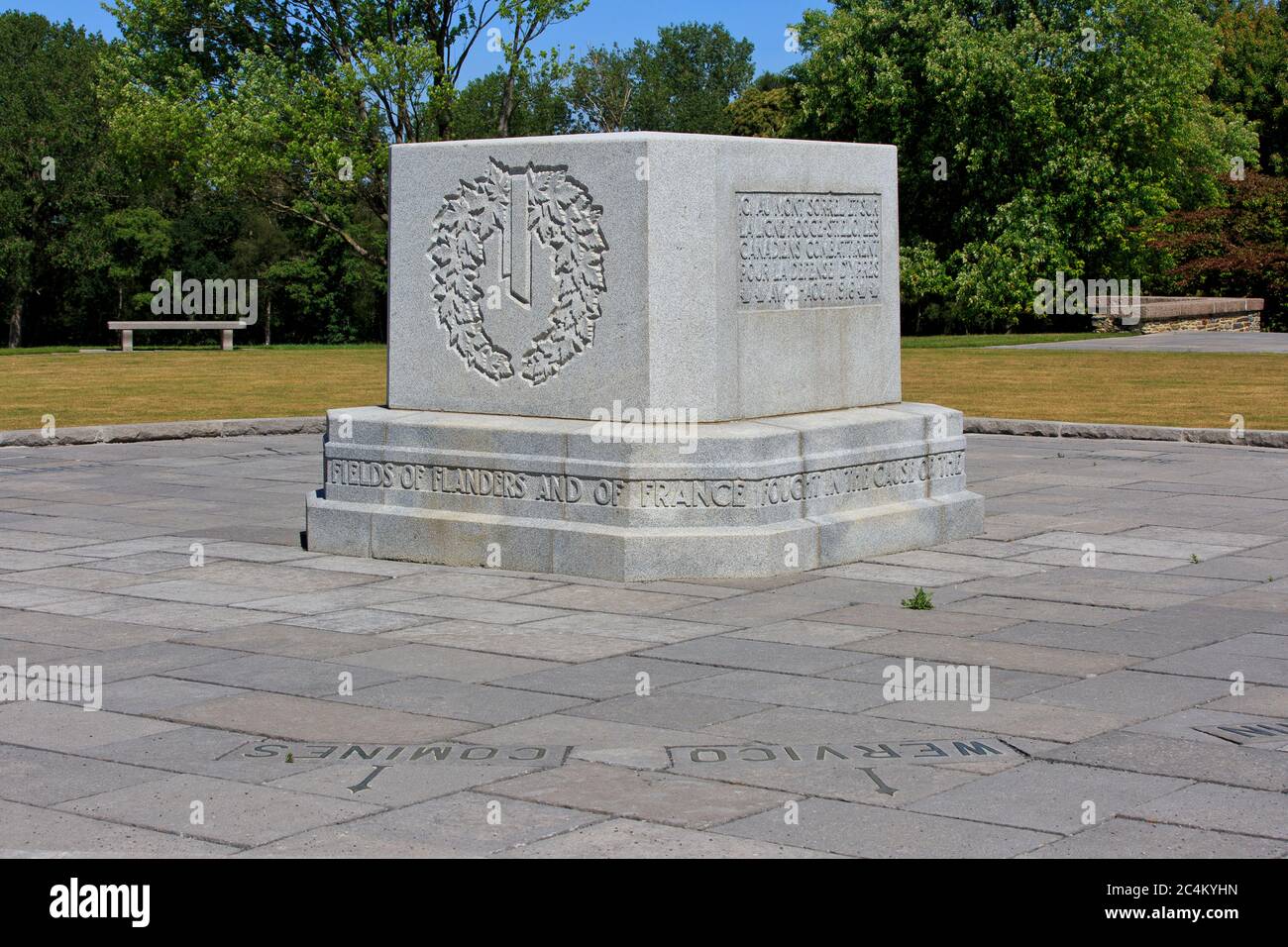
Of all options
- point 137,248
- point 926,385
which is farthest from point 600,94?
point 926,385

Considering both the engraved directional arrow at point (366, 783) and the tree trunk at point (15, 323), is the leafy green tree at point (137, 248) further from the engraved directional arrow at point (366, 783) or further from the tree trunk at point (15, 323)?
the engraved directional arrow at point (366, 783)

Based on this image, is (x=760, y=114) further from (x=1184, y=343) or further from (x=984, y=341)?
(x=1184, y=343)

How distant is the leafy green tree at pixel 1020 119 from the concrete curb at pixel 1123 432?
24.4 meters

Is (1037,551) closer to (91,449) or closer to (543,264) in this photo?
(543,264)

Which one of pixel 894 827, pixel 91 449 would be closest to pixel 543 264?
pixel 894 827

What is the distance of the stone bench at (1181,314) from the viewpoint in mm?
37375

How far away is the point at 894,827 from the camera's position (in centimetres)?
496

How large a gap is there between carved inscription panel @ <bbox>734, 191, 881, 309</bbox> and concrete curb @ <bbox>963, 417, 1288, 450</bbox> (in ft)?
21.5

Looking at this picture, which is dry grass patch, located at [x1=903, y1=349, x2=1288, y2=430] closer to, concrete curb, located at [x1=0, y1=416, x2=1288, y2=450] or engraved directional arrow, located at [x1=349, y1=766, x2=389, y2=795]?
concrete curb, located at [x1=0, y1=416, x2=1288, y2=450]

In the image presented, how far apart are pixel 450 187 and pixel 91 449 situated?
756cm

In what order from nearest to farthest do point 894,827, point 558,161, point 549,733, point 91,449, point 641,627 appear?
point 894,827 < point 549,733 < point 641,627 < point 558,161 < point 91,449

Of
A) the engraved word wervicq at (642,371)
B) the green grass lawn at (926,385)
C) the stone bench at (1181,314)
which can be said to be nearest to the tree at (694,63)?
the stone bench at (1181,314)

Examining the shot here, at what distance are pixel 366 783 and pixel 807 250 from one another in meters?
5.73

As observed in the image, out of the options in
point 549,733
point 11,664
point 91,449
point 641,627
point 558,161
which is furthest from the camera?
point 91,449
